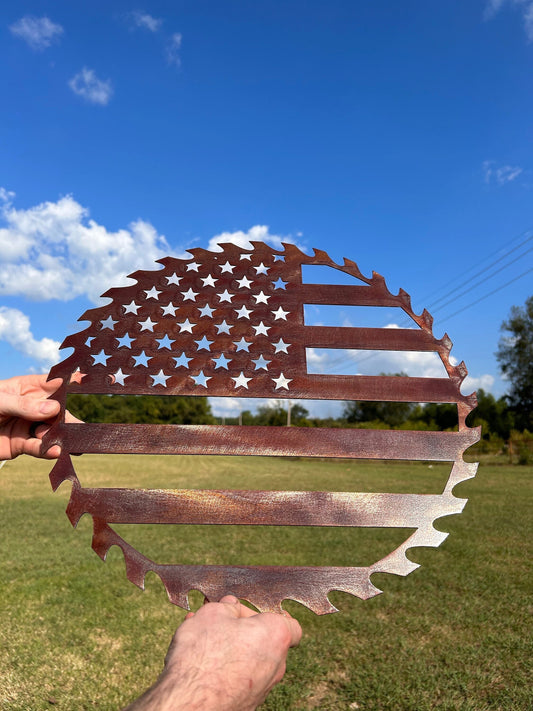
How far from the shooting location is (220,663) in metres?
1.06

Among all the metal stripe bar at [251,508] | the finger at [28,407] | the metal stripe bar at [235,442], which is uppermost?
the finger at [28,407]

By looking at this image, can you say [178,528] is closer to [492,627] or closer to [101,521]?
[492,627]

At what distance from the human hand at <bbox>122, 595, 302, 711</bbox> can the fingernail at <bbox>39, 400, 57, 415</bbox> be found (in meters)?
0.73

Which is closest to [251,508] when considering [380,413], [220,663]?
[220,663]

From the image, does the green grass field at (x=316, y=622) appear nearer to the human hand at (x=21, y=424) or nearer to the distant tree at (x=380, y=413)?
the human hand at (x=21, y=424)

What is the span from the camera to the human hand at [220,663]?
0.99 m

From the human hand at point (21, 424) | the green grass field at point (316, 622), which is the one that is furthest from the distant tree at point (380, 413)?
the human hand at point (21, 424)

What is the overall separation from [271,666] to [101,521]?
598 millimetres

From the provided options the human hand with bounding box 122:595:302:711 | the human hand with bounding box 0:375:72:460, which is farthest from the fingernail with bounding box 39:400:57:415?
the human hand with bounding box 122:595:302:711

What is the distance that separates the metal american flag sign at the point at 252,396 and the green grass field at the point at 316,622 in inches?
80.4

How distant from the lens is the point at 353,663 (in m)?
3.44

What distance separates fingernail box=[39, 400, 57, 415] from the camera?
158 centimetres

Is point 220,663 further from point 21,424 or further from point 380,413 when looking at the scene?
point 380,413

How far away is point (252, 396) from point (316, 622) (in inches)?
129
